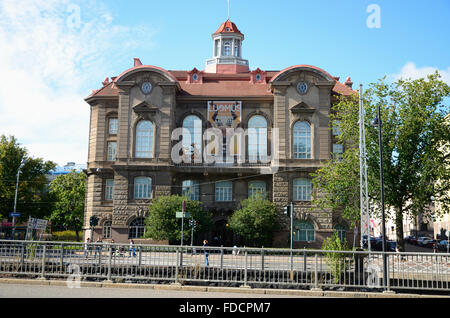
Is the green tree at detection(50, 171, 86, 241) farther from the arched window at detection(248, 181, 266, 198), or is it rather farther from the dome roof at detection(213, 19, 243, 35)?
the arched window at detection(248, 181, 266, 198)

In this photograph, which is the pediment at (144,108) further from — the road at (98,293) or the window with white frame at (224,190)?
the road at (98,293)

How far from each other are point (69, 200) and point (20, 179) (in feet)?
27.7

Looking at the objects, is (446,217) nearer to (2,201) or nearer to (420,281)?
(420,281)

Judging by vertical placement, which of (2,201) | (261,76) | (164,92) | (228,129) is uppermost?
(261,76)

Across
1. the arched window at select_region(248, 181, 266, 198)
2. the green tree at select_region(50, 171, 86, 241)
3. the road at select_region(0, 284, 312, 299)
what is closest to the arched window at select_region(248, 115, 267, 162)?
the arched window at select_region(248, 181, 266, 198)

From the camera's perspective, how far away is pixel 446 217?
61094 mm

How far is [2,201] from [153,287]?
147 feet

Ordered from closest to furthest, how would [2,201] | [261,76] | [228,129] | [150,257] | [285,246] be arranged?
1. [150,257]
2. [285,246]
3. [228,129]
4. [261,76]
5. [2,201]

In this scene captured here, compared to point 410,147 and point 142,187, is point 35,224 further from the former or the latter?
point 410,147

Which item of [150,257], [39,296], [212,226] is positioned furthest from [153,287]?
[212,226]

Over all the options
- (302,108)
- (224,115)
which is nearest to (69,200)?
(224,115)

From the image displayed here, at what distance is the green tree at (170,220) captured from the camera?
38772 millimetres

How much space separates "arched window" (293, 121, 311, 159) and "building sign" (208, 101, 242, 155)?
18.4 ft

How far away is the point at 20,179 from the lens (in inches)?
2159
